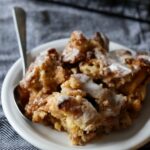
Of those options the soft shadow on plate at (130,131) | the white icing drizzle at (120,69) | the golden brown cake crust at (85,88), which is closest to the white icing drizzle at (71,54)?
the golden brown cake crust at (85,88)

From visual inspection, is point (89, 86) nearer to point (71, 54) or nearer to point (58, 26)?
point (71, 54)

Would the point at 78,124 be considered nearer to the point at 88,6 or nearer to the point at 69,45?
the point at 69,45

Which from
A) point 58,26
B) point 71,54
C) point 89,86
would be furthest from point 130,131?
point 58,26

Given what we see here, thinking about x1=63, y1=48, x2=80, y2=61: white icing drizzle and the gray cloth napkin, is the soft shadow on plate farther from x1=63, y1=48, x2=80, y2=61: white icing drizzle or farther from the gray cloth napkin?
the gray cloth napkin

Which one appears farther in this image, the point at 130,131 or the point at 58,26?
the point at 58,26

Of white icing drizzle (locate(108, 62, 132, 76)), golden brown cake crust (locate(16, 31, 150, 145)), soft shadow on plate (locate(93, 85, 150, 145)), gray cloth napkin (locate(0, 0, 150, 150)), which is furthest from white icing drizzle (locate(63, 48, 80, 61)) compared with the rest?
gray cloth napkin (locate(0, 0, 150, 150))
